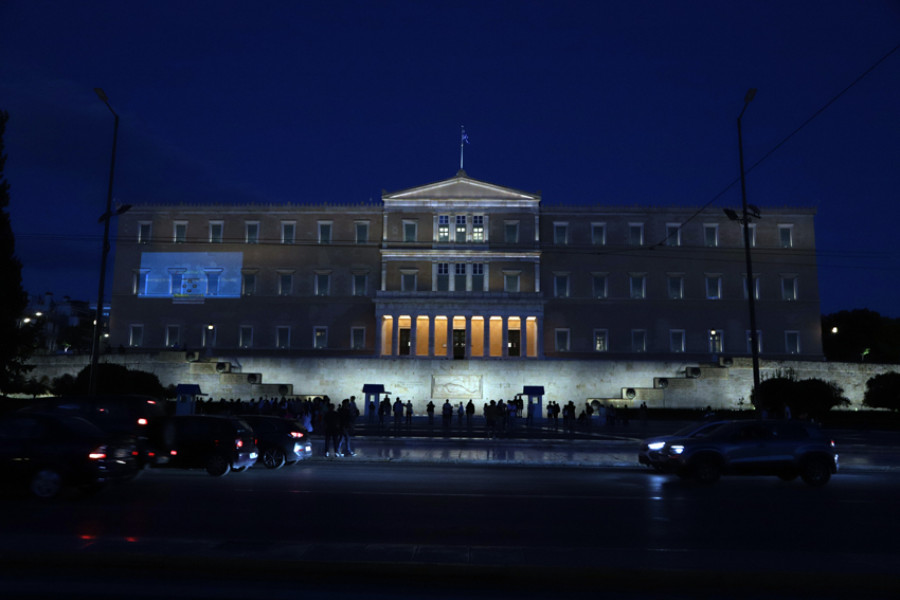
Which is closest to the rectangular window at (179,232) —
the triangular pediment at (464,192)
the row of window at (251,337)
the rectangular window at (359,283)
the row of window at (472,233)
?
the row of window at (472,233)

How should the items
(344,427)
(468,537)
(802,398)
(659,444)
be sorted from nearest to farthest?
(468,537)
(659,444)
(344,427)
(802,398)

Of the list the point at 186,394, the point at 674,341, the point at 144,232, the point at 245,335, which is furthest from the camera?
the point at 144,232

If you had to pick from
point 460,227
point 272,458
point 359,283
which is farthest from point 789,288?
point 272,458

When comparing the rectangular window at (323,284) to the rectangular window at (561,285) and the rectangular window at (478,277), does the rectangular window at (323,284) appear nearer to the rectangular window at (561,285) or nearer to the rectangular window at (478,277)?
the rectangular window at (478,277)

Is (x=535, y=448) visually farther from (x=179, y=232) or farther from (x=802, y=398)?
(x=179, y=232)

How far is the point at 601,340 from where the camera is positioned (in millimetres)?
59625

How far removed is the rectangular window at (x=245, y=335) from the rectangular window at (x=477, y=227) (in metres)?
20.7

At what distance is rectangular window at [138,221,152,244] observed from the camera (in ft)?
204

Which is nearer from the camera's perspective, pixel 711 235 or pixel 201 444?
pixel 201 444

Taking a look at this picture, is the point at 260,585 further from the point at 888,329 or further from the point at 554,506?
the point at 888,329

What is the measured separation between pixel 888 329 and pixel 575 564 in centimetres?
9183

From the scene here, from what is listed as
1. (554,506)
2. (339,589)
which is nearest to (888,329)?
(554,506)

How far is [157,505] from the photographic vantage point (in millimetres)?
11148

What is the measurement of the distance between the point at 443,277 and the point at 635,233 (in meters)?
17.1
